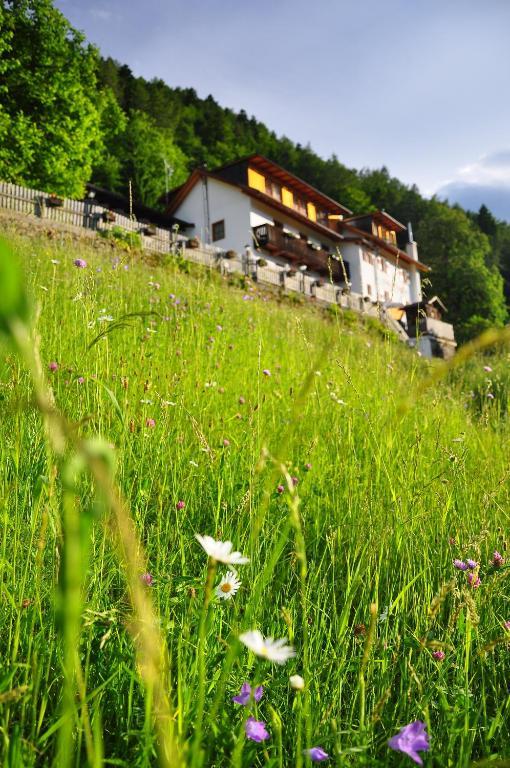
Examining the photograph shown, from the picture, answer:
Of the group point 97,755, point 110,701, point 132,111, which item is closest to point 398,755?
point 110,701

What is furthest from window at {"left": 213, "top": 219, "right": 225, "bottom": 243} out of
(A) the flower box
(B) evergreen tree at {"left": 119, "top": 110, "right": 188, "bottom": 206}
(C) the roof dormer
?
(C) the roof dormer

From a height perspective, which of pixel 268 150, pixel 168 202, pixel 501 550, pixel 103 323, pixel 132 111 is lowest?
pixel 501 550

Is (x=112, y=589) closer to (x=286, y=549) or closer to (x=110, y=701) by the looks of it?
(x=110, y=701)

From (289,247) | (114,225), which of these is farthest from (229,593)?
(289,247)

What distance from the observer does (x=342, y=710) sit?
1147 millimetres

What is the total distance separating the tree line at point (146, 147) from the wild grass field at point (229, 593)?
56.2 inches

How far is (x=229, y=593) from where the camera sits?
102cm

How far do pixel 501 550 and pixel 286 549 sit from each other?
2.38 ft

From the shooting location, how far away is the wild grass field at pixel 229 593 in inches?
22.5

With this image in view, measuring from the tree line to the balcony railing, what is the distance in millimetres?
7633

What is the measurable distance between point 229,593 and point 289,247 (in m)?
28.6

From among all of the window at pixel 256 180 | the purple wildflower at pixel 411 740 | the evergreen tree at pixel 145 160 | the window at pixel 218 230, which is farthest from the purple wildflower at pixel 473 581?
the evergreen tree at pixel 145 160

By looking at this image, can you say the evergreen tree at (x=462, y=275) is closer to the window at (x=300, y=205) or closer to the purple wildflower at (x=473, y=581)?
the window at (x=300, y=205)

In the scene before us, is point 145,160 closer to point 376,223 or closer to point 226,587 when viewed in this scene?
point 376,223
